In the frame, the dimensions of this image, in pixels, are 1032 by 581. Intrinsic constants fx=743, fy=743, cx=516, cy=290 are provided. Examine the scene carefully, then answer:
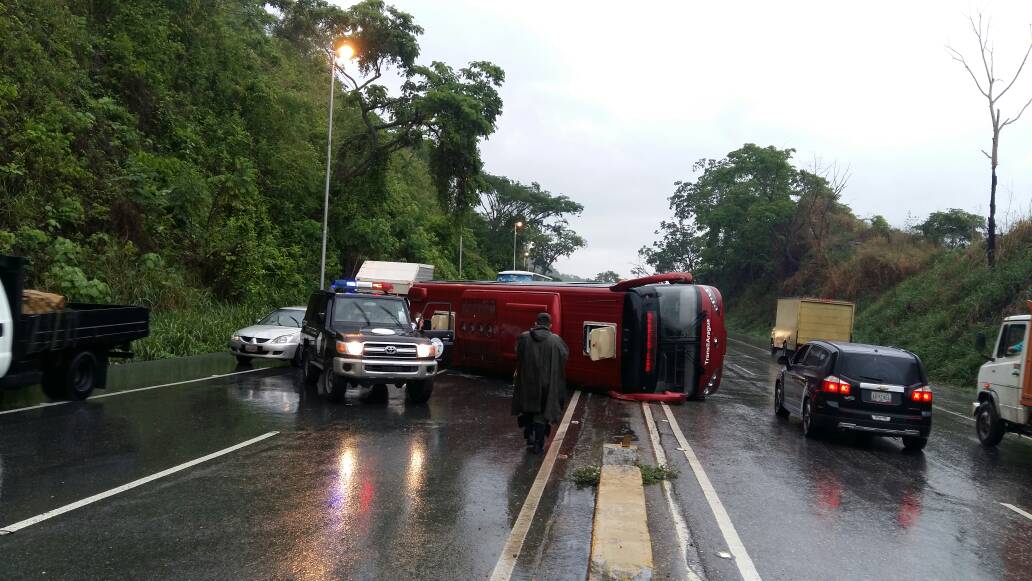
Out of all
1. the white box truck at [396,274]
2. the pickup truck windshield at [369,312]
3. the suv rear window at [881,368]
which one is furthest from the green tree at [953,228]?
the pickup truck windshield at [369,312]

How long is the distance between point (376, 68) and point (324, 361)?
2357cm

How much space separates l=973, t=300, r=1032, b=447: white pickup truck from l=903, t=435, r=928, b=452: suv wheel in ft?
4.86

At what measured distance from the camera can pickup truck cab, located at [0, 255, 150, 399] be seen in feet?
33.2

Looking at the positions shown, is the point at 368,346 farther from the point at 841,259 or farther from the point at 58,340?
the point at 841,259

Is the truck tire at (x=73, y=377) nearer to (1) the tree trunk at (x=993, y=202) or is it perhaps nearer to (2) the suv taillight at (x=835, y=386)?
(2) the suv taillight at (x=835, y=386)

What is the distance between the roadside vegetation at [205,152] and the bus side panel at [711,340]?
13802mm

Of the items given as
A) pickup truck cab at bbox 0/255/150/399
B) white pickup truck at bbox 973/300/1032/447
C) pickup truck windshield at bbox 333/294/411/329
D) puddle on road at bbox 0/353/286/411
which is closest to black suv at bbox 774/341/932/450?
white pickup truck at bbox 973/300/1032/447

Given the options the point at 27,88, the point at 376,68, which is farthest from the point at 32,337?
the point at 376,68

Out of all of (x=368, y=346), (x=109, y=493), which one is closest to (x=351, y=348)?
(x=368, y=346)

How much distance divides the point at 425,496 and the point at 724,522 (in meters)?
2.84

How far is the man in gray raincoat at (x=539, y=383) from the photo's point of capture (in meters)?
9.34

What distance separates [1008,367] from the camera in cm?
1220

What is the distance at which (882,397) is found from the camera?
37.5ft

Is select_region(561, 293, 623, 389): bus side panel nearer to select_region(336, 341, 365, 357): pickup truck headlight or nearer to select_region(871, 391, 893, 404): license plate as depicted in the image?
select_region(871, 391, 893, 404): license plate
